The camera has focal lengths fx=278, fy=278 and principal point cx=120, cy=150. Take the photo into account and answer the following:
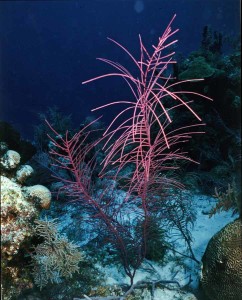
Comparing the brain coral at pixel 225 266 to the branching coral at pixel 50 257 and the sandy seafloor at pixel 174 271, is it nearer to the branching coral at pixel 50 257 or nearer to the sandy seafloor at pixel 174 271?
the sandy seafloor at pixel 174 271

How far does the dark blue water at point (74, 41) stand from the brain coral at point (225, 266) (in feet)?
72.1

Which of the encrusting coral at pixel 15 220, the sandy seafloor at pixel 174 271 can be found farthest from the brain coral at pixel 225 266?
the encrusting coral at pixel 15 220

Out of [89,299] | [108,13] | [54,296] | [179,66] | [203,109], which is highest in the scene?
[108,13]

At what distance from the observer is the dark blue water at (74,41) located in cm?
2603

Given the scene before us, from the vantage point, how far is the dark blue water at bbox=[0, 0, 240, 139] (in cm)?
2603

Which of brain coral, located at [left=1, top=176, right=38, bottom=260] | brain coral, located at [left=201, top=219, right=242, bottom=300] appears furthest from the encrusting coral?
brain coral, located at [left=201, top=219, right=242, bottom=300]

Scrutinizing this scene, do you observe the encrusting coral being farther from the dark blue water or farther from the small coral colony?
the dark blue water

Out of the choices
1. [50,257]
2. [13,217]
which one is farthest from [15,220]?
[50,257]

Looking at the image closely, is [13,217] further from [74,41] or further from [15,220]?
[74,41]

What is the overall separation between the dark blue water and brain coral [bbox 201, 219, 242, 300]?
72.1ft

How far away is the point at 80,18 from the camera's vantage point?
31031 millimetres

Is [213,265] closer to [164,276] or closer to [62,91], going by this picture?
[164,276]

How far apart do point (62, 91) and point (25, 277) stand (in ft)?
94.4

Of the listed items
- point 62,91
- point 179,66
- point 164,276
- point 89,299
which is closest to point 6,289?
point 89,299
